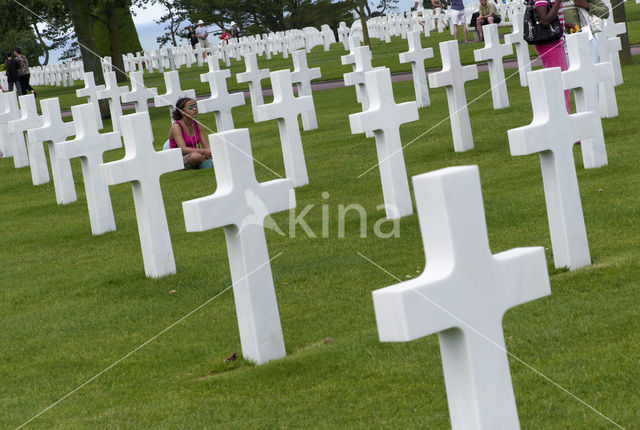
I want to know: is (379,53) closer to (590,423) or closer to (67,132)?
(67,132)

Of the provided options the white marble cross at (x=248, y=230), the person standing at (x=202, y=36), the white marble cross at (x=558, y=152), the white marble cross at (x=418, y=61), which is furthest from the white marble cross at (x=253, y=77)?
the person standing at (x=202, y=36)

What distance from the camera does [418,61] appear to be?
16312mm

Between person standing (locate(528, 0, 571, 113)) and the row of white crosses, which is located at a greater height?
person standing (locate(528, 0, 571, 113))

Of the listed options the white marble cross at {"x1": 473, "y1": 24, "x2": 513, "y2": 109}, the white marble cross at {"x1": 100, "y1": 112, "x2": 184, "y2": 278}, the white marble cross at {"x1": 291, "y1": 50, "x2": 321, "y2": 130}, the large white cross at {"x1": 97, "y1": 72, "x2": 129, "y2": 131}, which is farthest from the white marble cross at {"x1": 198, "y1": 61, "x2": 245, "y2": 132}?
the white marble cross at {"x1": 100, "y1": 112, "x2": 184, "y2": 278}

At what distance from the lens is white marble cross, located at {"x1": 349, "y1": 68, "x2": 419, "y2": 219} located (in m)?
8.25

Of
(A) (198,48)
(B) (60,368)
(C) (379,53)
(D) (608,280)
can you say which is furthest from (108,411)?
(A) (198,48)

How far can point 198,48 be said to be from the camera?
41.8 meters

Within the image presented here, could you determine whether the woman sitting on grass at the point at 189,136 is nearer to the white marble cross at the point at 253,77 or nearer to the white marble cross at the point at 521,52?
the white marble cross at the point at 253,77

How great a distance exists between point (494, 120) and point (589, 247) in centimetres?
708

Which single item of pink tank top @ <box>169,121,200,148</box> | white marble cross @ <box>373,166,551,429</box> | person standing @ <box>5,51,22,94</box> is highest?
person standing @ <box>5,51,22,94</box>

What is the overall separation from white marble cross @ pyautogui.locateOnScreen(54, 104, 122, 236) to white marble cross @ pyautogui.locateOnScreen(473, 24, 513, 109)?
6.65 m

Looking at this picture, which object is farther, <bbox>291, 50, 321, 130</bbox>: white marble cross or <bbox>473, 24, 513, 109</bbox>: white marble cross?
<bbox>291, 50, 321, 130</bbox>: white marble cross

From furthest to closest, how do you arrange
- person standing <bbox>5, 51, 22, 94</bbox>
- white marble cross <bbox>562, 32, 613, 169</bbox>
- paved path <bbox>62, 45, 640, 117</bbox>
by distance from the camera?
person standing <bbox>5, 51, 22, 94</bbox> < paved path <bbox>62, 45, 640, 117</bbox> < white marble cross <bbox>562, 32, 613, 169</bbox>

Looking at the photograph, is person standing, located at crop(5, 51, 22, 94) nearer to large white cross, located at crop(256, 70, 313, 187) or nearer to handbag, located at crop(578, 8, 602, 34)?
large white cross, located at crop(256, 70, 313, 187)
